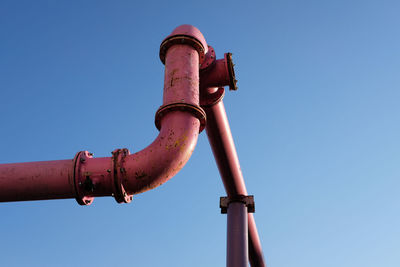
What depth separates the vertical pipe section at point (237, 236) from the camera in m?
7.93

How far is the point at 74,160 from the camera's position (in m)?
4.04

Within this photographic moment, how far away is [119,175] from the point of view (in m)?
3.89

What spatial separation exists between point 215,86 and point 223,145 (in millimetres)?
1854

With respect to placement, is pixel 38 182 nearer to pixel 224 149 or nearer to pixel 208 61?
pixel 208 61

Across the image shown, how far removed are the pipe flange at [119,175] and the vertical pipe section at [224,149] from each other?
9.25ft

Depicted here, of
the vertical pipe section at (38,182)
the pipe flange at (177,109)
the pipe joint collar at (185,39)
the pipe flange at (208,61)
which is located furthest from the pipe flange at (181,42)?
the vertical pipe section at (38,182)

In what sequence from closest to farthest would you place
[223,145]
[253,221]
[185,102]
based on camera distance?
[185,102]
[223,145]
[253,221]

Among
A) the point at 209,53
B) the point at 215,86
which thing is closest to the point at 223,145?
the point at 215,86

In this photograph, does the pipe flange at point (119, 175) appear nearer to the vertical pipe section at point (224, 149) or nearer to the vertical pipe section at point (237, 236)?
the vertical pipe section at point (224, 149)

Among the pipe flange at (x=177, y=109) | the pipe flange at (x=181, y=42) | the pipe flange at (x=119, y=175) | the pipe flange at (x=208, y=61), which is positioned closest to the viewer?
the pipe flange at (x=119, y=175)

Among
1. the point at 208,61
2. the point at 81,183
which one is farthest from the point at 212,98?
the point at 81,183

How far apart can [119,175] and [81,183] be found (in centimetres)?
41

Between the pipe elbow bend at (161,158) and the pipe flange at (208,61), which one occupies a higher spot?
the pipe flange at (208,61)

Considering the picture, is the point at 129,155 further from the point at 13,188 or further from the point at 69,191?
the point at 13,188
